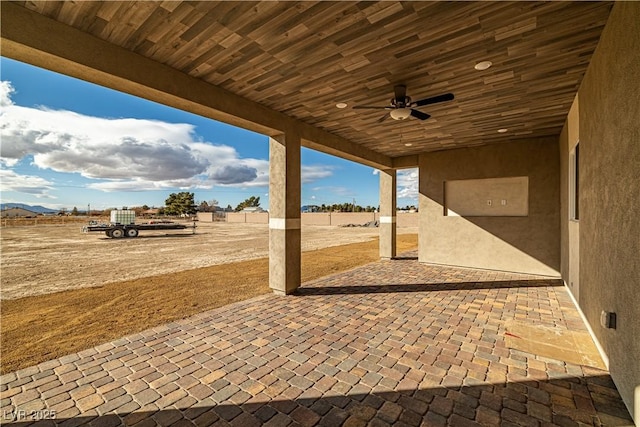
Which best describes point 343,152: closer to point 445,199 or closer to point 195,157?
point 445,199

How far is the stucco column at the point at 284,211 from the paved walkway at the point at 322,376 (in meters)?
1.06

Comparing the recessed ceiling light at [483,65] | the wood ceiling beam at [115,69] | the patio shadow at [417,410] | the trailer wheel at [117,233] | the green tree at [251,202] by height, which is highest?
the green tree at [251,202]

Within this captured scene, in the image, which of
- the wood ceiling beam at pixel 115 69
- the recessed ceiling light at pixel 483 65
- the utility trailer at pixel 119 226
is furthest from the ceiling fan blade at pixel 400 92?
the utility trailer at pixel 119 226

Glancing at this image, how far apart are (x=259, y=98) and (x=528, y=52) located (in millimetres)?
3304

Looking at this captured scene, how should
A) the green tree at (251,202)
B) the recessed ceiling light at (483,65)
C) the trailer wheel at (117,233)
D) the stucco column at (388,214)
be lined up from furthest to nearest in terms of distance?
Result: the green tree at (251,202) < the trailer wheel at (117,233) < the stucco column at (388,214) < the recessed ceiling light at (483,65)

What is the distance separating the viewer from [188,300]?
4.49 meters

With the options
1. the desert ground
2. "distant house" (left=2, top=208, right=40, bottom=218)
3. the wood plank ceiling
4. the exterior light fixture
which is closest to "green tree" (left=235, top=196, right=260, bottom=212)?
"distant house" (left=2, top=208, right=40, bottom=218)

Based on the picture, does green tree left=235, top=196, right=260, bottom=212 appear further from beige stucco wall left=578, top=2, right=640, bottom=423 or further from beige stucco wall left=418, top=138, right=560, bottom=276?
→ beige stucco wall left=578, top=2, right=640, bottom=423

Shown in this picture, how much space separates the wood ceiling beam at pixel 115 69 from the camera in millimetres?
2264

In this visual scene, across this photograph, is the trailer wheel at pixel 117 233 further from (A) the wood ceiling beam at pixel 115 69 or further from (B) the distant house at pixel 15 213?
(B) the distant house at pixel 15 213

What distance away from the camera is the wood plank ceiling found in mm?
2266

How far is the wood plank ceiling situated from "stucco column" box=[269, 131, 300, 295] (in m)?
0.76

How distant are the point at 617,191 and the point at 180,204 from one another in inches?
1918

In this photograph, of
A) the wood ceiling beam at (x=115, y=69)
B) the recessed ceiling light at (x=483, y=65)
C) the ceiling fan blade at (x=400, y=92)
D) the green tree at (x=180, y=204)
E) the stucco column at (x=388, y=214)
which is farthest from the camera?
the green tree at (x=180, y=204)
